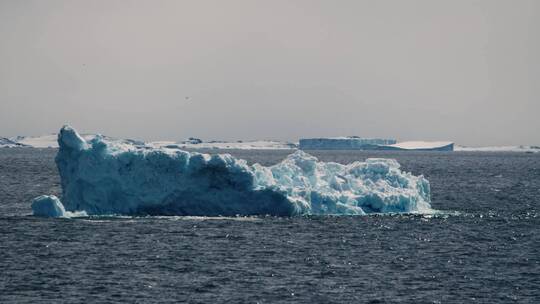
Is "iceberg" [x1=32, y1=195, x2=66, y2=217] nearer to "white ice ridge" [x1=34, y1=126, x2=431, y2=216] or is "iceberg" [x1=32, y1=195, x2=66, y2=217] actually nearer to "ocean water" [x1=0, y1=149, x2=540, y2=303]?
"ocean water" [x1=0, y1=149, x2=540, y2=303]

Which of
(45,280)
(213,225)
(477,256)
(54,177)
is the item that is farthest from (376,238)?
(54,177)

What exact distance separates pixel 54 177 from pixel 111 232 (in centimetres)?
5884

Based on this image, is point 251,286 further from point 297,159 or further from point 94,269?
point 297,159

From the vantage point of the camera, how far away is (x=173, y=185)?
49219mm

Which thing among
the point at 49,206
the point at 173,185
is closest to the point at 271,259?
the point at 173,185

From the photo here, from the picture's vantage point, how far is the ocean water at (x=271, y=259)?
30.8 meters

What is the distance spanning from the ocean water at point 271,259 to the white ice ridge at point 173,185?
1.19m

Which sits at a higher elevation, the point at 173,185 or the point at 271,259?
the point at 173,185

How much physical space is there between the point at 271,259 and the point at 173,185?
12.9m

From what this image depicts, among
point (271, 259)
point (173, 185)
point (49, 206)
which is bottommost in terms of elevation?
point (271, 259)

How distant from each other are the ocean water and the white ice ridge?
119 centimetres

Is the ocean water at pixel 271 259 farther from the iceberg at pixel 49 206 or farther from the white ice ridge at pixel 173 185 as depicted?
the white ice ridge at pixel 173 185

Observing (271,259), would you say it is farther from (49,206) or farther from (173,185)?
(49,206)

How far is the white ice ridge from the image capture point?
49219mm
